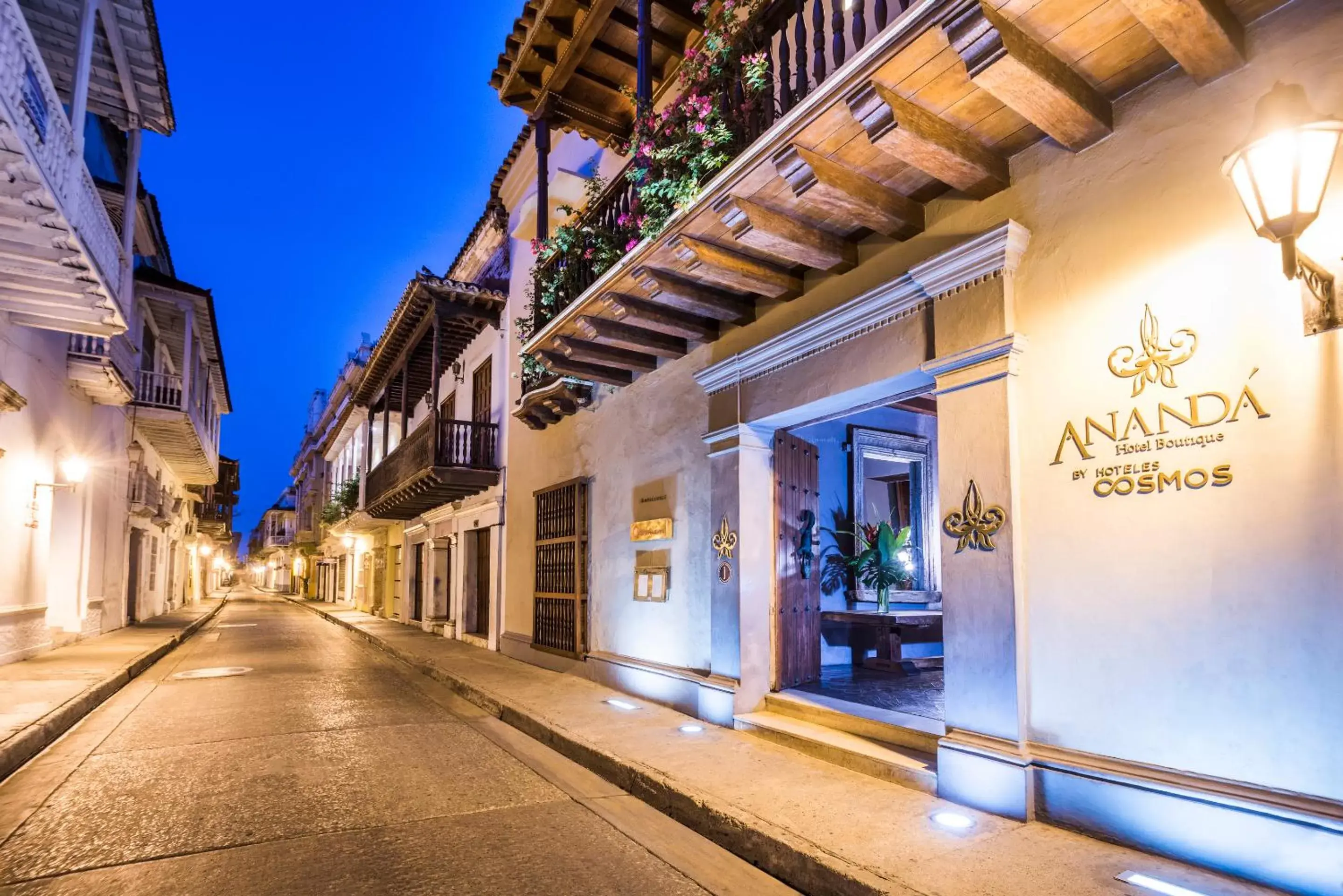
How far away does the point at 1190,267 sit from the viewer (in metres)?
3.84

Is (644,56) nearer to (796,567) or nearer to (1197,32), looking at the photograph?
(1197,32)

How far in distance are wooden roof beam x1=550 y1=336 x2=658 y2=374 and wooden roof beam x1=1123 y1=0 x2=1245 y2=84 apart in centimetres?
564

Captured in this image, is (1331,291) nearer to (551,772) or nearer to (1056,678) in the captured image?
(1056,678)

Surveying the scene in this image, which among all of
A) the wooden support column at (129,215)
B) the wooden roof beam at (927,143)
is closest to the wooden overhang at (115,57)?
the wooden support column at (129,215)

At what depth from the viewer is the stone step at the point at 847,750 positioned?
4.93 meters

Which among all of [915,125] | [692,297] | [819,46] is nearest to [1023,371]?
[915,125]

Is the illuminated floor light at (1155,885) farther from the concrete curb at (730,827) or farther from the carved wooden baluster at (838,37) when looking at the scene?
the carved wooden baluster at (838,37)

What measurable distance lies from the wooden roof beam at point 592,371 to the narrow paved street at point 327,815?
398cm

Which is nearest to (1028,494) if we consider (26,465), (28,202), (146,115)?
(28,202)

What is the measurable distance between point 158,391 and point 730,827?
18226 mm

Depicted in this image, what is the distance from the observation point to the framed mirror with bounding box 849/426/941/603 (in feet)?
31.7

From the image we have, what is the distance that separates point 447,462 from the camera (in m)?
14.2

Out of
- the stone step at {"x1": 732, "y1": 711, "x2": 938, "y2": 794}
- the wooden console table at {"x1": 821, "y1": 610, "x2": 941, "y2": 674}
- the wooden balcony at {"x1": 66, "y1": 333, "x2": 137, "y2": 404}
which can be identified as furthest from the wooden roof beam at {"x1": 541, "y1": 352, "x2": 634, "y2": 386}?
the wooden balcony at {"x1": 66, "y1": 333, "x2": 137, "y2": 404}

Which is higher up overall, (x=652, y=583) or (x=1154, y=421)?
(x=1154, y=421)
